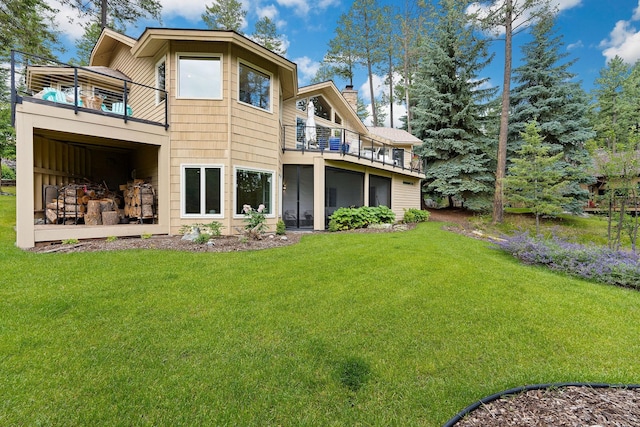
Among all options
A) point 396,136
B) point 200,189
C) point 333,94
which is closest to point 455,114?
point 396,136

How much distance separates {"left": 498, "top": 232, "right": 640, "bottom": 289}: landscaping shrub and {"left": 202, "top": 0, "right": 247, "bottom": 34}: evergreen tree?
23895 millimetres

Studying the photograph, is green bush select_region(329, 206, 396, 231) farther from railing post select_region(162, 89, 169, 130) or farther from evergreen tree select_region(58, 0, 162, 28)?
evergreen tree select_region(58, 0, 162, 28)

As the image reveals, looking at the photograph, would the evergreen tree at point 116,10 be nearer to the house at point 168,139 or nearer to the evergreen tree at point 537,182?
the house at point 168,139

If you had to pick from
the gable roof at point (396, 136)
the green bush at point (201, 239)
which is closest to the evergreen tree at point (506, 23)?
the gable roof at point (396, 136)

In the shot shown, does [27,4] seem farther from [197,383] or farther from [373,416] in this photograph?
[373,416]

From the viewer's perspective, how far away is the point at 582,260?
609 centimetres

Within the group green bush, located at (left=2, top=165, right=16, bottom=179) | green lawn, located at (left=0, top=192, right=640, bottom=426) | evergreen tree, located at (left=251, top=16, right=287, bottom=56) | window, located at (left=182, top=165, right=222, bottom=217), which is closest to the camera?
green lawn, located at (left=0, top=192, right=640, bottom=426)

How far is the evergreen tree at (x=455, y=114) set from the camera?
1653 cm

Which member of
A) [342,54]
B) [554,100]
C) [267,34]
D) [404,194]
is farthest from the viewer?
[342,54]

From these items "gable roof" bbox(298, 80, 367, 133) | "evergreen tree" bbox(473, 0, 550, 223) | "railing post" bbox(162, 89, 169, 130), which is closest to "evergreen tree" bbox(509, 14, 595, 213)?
"evergreen tree" bbox(473, 0, 550, 223)

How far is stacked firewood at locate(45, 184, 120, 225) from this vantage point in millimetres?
7398

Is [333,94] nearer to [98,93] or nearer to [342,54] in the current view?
[98,93]

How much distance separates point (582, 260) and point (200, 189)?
30.7 ft

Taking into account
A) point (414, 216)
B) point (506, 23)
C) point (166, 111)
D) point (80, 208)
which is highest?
point (506, 23)
